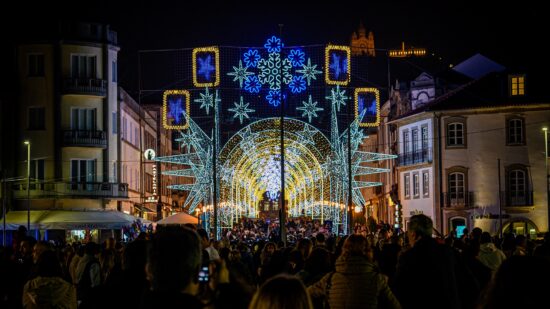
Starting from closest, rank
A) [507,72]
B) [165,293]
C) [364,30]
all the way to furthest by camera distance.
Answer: [165,293]
[507,72]
[364,30]

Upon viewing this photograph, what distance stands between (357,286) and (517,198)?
54.6m

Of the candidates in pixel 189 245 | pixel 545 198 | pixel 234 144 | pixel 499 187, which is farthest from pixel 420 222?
pixel 545 198

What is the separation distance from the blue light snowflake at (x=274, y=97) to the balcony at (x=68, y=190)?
81.2 ft

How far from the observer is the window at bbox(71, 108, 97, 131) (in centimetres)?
5911

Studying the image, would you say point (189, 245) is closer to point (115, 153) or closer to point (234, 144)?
point (234, 144)

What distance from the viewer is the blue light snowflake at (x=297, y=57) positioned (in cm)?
3609

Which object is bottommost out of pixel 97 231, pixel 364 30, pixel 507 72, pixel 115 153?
pixel 97 231

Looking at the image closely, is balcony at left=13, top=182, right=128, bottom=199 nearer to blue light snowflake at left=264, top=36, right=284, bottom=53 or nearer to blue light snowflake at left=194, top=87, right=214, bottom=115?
blue light snowflake at left=194, top=87, right=214, bottom=115

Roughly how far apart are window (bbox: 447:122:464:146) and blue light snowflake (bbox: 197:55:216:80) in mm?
29318

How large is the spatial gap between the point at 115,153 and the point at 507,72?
2471cm

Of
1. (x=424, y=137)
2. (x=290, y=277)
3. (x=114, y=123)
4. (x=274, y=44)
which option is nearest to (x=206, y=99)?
(x=274, y=44)

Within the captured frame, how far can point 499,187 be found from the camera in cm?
5775

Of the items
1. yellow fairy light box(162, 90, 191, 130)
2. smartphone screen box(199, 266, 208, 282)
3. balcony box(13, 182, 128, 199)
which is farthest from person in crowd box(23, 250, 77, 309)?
balcony box(13, 182, 128, 199)

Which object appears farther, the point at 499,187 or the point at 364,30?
the point at 364,30
